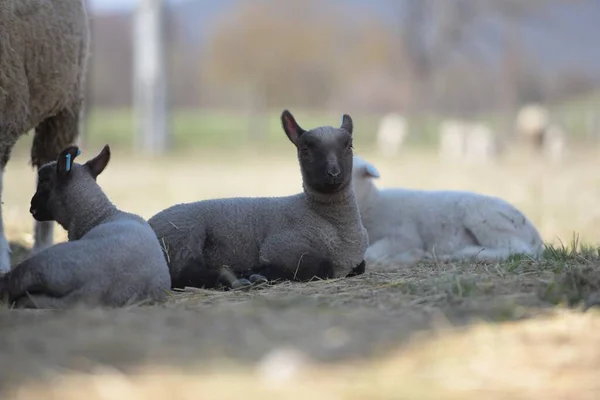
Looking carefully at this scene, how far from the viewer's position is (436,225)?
7.95 metres

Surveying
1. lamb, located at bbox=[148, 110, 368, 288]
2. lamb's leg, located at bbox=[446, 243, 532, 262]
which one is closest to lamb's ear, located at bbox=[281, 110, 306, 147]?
lamb, located at bbox=[148, 110, 368, 288]

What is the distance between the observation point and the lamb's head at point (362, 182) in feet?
26.2

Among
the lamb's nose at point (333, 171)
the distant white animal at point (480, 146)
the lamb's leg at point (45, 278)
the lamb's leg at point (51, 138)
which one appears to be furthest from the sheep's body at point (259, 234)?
the distant white animal at point (480, 146)

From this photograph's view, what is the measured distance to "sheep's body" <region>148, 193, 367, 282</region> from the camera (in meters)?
6.06

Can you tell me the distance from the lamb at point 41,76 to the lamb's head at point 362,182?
8.87ft

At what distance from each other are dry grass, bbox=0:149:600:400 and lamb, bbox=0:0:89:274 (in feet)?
7.58

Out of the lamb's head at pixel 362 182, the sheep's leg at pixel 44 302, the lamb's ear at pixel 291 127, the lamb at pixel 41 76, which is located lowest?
the sheep's leg at pixel 44 302

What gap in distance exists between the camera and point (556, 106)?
156 ft

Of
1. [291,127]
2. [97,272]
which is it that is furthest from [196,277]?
[291,127]

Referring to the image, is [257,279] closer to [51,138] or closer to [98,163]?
[98,163]

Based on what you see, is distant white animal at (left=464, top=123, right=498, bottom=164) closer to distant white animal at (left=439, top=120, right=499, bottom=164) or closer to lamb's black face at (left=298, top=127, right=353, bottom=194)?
distant white animal at (left=439, top=120, right=499, bottom=164)

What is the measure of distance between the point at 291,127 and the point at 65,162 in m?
1.60

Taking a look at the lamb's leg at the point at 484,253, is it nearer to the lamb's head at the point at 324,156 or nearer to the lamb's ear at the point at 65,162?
the lamb's head at the point at 324,156

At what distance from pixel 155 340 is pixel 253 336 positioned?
45 cm
